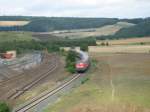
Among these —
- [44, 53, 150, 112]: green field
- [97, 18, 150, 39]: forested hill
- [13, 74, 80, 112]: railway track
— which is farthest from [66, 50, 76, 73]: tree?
[97, 18, 150, 39]: forested hill

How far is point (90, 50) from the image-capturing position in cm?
12312

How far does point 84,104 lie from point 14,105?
844 centimetres

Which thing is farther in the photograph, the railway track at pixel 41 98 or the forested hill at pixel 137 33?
the forested hill at pixel 137 33

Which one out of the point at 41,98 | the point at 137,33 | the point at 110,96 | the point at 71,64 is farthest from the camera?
the point at 137,33

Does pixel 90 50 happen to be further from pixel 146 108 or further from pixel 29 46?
Answer: pixel 146 108

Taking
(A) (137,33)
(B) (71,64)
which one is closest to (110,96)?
(B) (71,64)

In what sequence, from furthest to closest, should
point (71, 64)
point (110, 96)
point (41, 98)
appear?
point (71, 64) → point (41, 98) → point (110, 96)

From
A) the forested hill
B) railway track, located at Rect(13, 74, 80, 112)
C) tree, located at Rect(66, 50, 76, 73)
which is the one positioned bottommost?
the forested hill

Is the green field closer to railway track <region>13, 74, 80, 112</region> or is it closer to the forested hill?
railway track <region>13, 74, 80, 112</region>

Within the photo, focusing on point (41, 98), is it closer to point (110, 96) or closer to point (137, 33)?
point (110, 96)

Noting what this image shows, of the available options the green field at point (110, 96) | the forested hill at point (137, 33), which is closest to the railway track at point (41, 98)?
the green field at point (110, 96)

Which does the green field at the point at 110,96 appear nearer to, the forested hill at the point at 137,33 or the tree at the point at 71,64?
the tree at the point at 71,64

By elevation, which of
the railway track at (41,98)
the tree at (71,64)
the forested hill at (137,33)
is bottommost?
the forested hill at (137,33)

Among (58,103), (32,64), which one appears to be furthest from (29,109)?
(32,64)
